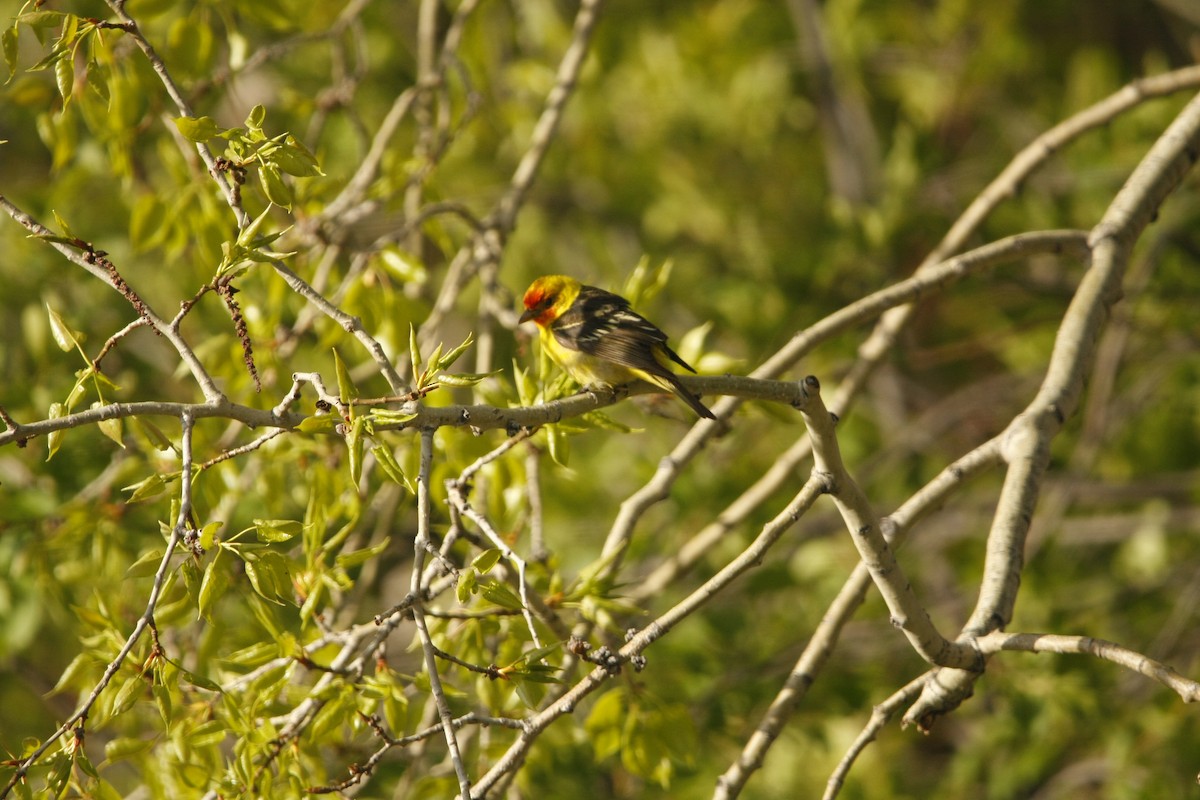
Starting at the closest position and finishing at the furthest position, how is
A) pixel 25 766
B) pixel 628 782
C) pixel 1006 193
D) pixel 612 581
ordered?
pixel 25 766
pixel 612 581
pixel 1006 193
pixel 628 782

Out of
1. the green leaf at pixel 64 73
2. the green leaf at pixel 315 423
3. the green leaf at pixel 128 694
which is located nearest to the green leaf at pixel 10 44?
the green leaf at pixel 64 73

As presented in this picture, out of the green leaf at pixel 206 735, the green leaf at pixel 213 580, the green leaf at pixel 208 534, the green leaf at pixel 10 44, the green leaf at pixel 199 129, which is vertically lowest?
the green leaf at pixel 206 735

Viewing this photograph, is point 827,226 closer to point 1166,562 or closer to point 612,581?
point 1166,562

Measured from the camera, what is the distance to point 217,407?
2.15m

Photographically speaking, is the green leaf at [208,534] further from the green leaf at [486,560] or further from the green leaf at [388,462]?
the green leaf at [486,560]

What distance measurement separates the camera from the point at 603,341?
12.5 ft

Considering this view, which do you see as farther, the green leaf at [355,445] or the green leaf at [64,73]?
the green leaf at [64,73]

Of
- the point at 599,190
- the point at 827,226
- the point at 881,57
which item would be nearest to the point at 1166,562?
the point at 827,226

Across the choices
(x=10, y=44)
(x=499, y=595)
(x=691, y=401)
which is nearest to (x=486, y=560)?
(x=499, y=595)

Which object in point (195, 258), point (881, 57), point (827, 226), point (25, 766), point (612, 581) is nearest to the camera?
point (25, 766)

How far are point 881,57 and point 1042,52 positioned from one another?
151 cm

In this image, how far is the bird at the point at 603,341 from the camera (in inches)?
144

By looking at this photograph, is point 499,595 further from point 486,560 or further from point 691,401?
point 691,401

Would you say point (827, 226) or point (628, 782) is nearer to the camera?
point (628, 782)
